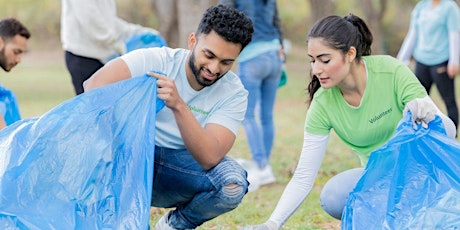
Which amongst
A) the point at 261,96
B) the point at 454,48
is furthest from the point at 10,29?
the point at 454,48

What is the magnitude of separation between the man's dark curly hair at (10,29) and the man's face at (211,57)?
163 centimetres

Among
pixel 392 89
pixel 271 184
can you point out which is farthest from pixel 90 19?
pixel 392 89

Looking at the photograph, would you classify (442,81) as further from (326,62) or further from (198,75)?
(198,75)

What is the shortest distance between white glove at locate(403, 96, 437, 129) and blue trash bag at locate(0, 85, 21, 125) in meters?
2.36

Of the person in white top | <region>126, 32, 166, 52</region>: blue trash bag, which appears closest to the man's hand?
the person in white top

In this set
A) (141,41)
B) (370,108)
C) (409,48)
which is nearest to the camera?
(370,108)

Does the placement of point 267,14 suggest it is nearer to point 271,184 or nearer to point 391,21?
point 271,184

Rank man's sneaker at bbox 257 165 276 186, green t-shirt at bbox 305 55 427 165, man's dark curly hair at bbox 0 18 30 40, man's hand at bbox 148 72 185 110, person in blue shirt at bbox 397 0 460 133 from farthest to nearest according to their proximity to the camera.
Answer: person in blue shirt at bbox 397 0 460 133
man's sneaker at bbox 257 165 276 186
man's dark curly hair at bbox 0 18 30 40
green t-shirt at bbox 305 55 427 165
man's hand at bbox 148 72 185 110

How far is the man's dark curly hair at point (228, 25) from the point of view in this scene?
3.41 metres

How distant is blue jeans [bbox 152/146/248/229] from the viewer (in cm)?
360

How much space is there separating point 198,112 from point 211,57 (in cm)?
31

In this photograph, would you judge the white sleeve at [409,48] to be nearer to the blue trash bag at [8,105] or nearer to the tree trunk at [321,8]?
the blue trash bag at [8,105]

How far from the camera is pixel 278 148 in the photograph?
849 cm

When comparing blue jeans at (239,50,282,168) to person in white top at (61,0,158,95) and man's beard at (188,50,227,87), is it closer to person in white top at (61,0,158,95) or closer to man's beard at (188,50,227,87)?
person in white top at (61,0,158,95)
